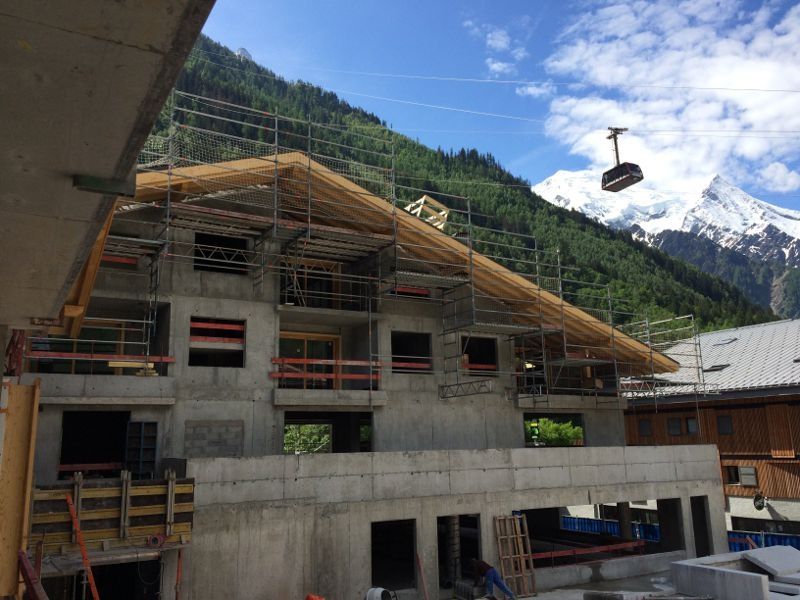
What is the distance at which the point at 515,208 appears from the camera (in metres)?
121

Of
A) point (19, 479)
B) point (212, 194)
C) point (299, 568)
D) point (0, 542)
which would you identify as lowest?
point (299, 568)

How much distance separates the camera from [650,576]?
69.5 feet

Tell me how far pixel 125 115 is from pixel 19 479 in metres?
7.40

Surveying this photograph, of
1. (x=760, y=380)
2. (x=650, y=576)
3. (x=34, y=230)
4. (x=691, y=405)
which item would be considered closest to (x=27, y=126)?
(x=34, y=230)

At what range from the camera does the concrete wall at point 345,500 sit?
1495 centimetres

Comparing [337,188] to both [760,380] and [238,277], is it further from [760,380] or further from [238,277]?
[760,380]

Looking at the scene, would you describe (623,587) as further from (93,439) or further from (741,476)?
A: (93,439)

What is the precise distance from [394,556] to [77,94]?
22539 mm

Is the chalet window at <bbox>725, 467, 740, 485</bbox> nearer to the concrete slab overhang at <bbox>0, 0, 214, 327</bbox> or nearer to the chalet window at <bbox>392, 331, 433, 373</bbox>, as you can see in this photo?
the chalet window at <bbox>392, 331, 433, 373</bbox>

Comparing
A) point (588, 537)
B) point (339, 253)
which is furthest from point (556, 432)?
point (339, 253)

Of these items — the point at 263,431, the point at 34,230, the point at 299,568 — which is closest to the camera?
the point at 34,230

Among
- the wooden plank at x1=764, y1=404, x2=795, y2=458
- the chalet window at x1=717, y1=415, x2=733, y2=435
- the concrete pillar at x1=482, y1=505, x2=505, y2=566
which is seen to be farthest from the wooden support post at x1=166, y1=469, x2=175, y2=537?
the chalet window at x1=717, y1=415, x2=733, y2=435

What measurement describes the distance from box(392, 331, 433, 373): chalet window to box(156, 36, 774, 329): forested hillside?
70.4 meters

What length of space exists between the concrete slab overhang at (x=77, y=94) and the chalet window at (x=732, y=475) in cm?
3557
